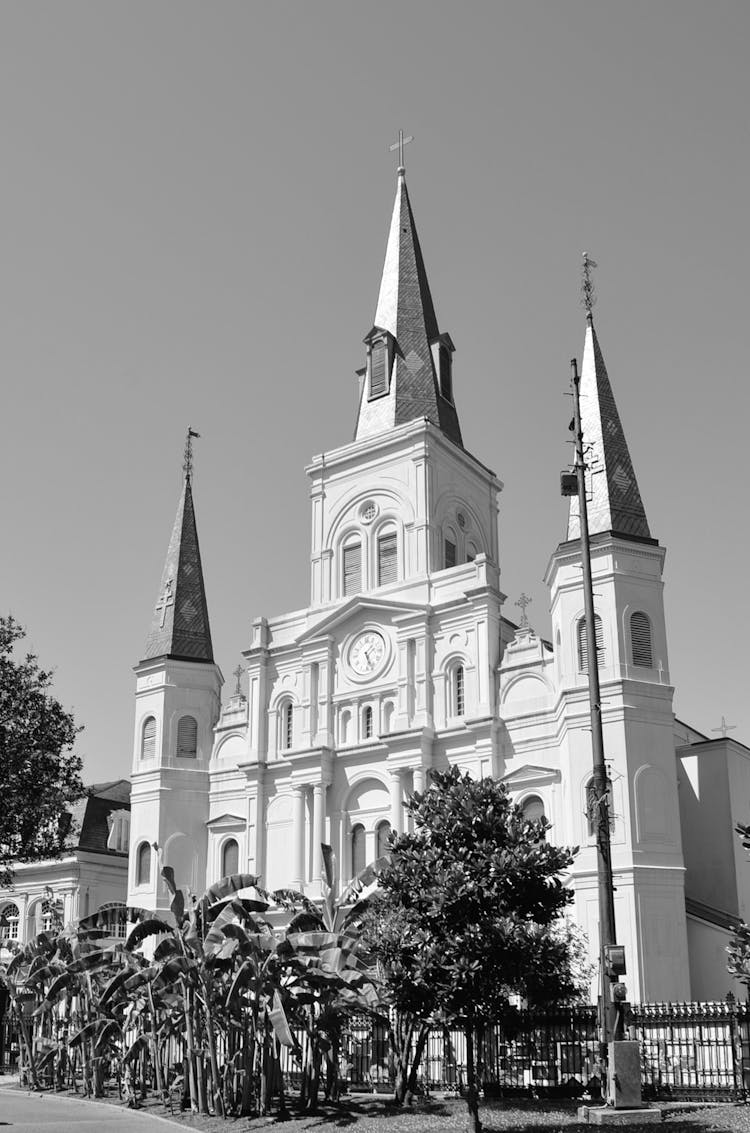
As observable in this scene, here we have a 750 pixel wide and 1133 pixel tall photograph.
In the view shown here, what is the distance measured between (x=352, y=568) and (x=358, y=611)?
3.26m

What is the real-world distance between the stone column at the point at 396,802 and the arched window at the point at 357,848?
2.24 meters

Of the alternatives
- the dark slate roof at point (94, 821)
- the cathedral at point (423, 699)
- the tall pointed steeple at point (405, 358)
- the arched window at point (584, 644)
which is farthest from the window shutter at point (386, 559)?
the dark slate roof at point (94, 821)

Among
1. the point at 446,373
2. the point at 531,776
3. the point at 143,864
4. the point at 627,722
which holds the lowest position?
the point at 143,864

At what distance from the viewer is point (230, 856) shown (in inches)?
2025

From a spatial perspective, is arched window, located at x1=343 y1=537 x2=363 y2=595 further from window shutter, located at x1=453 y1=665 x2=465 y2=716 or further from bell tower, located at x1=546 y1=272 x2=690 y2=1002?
bell tower, located at x1=546 y1=272 x2=690 y2=1002

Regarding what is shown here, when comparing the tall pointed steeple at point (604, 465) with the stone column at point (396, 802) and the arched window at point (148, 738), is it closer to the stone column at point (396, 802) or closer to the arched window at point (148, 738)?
the stone column at point (396, 802)

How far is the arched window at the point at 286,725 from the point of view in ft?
168

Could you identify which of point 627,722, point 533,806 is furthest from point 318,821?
point 627,722

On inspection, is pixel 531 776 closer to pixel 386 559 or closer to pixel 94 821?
pixel 386 559

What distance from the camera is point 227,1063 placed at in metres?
27.7

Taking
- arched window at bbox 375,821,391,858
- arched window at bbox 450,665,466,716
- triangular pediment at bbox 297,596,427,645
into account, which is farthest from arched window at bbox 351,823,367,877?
triangular pediment at bbox 297,596,427,645

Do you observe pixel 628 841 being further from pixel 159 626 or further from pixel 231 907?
pixel 159 626

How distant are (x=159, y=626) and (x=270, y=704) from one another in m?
7.19

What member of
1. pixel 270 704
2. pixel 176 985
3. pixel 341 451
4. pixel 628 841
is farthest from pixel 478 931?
pixel 341 451
